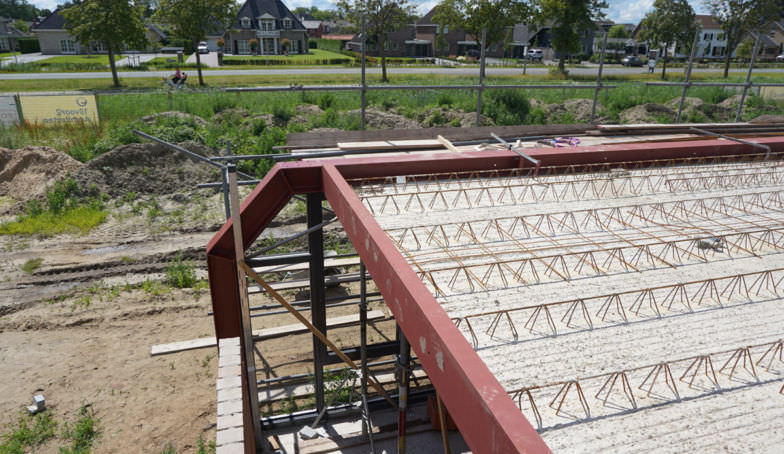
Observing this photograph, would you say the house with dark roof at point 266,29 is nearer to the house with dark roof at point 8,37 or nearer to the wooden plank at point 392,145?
the house with dark roof at point 8,37

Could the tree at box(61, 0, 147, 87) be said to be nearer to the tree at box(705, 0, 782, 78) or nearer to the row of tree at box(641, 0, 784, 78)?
the row of tree at box(641, 0, 784, 78)

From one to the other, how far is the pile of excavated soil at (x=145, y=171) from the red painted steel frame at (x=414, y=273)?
12381 millimetres

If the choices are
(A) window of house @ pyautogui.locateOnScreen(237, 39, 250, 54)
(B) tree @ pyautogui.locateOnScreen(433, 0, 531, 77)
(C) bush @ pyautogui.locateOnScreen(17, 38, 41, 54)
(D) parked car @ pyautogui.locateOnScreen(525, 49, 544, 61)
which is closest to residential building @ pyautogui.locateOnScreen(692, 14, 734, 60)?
(D) parked car @ pyautogui.locateOnScreen(525, 49, 544, 61)

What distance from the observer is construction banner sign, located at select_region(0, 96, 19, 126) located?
21.5m

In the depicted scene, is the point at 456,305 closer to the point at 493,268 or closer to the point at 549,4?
the point at 493,268

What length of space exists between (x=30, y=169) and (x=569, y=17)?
3438 cm

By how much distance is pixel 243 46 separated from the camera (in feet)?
220

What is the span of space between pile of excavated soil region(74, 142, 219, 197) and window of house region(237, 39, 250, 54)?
52.6 m

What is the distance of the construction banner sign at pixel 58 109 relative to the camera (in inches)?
855

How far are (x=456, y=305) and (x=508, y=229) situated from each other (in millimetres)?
2176

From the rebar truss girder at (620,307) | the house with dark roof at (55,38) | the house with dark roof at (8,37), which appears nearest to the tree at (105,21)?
the rebar truss girder at (620,307)

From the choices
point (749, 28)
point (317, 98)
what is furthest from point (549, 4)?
point (317, 98)

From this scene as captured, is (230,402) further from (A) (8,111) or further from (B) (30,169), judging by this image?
(A) (8,111)

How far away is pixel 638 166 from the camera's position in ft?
32.5
